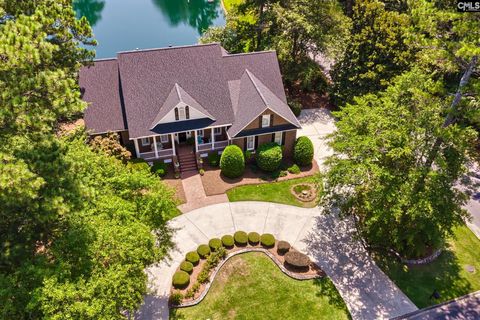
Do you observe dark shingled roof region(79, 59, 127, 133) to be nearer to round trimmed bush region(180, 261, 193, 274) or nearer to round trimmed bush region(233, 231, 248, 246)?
round trimmed bush region(180, 261, 193, 274)

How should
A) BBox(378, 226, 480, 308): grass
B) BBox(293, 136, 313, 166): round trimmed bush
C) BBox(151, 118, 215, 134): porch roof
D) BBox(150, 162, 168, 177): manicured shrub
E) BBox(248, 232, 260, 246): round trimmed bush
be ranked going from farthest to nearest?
1. BBox(293, 136, 313, 166): round trimmed bush
2. BBox(150, 162, 168, 177): manicured shrub
3. BBox(151, 118, 215, 134): porch roof
4. BBox(248, 232, 260, 246): round trimmed bush
5. BBox(378, 226, 480, 308): grass

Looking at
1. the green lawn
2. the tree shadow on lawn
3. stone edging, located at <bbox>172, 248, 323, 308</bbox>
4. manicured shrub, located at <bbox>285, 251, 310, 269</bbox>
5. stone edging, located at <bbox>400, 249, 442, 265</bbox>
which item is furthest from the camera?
the green lawn

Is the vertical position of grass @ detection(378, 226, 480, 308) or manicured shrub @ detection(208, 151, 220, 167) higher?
manicured shrub @ detection(208, 151, 220, 167)

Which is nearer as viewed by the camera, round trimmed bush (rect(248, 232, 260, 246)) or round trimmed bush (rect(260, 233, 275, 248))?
round trimmed bush (rect(260, 233, 275, 248))

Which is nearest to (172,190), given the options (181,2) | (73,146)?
(73,146)

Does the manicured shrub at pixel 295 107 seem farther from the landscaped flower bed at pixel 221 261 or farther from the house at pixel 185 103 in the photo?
the landscaped flower bed at pixel 221 261

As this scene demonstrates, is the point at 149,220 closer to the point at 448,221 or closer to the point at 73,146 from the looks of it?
the point at 73,146

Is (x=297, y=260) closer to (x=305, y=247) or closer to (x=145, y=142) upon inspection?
(x=305, y=247)

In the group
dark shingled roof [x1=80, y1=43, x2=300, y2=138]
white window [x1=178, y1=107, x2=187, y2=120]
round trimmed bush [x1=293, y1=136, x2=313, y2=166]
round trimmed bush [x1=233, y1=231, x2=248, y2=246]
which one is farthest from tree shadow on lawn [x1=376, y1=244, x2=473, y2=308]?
white window [x1=178, y1=107, x2=187, y2=120]

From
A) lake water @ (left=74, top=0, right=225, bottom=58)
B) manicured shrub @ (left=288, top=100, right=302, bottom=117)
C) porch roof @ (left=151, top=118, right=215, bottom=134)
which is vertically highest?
lake water @ (left=74, top=0, right=225, bottom=58)
